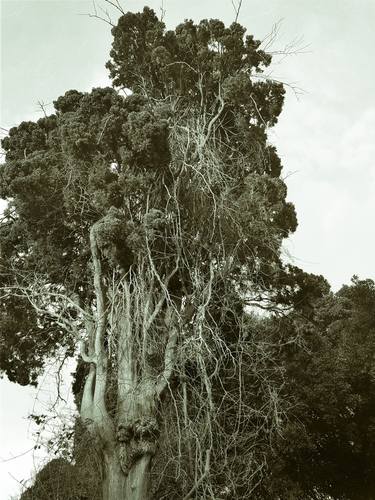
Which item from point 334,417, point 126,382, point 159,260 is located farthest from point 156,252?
point 334,417

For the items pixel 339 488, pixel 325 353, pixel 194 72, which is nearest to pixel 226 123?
pixel 194 72

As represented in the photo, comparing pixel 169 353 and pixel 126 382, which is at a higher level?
pixel 169 353

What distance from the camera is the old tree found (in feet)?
21.6

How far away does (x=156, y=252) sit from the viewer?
7699mm

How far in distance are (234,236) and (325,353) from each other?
747 cm

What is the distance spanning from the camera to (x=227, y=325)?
850 centimetres

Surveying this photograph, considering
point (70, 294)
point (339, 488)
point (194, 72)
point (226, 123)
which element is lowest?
point (339, 488)

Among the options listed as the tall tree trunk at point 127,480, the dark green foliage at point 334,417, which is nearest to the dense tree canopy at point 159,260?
the tall tree trunk at point 127,480

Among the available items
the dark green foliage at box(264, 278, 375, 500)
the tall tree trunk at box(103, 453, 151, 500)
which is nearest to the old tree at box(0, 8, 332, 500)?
the tall tree trunk at box(103, 453, 151, 500)

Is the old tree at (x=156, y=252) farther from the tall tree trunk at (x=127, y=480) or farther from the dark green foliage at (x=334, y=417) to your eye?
the dark green foliage at (x=334, y=417)

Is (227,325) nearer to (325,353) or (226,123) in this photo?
(226,123)

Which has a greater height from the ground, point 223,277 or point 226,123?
point 226,123

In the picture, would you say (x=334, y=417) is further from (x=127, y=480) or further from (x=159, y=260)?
(x=127, y=480)

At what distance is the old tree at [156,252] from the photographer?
260 inches
